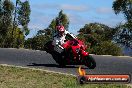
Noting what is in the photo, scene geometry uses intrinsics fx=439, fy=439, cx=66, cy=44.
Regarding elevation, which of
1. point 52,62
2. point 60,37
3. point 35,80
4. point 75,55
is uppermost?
point 60,37

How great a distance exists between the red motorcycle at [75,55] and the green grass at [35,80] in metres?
2.03

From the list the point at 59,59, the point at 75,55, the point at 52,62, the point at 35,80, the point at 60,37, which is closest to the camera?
the point at 35,80

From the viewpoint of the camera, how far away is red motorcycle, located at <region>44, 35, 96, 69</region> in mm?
17219

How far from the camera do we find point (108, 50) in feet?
134

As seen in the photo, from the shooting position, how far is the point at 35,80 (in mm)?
14078

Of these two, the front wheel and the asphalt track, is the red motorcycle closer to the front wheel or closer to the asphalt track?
the front wheel

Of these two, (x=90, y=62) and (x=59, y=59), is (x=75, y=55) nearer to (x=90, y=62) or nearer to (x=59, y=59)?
(x=90, y=62)

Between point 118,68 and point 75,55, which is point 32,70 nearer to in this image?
point 75,55

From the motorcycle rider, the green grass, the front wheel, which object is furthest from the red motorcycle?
the green grass

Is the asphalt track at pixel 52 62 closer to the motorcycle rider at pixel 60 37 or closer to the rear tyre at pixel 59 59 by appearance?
the rear tyre at pixel 59 59

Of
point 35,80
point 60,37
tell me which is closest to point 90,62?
point 60,37

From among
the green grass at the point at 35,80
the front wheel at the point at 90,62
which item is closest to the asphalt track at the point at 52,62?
the front wheel at the point at 90,62

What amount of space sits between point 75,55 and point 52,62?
2.08m

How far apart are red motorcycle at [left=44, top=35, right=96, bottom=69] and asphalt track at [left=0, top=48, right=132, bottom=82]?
23 centimetres
